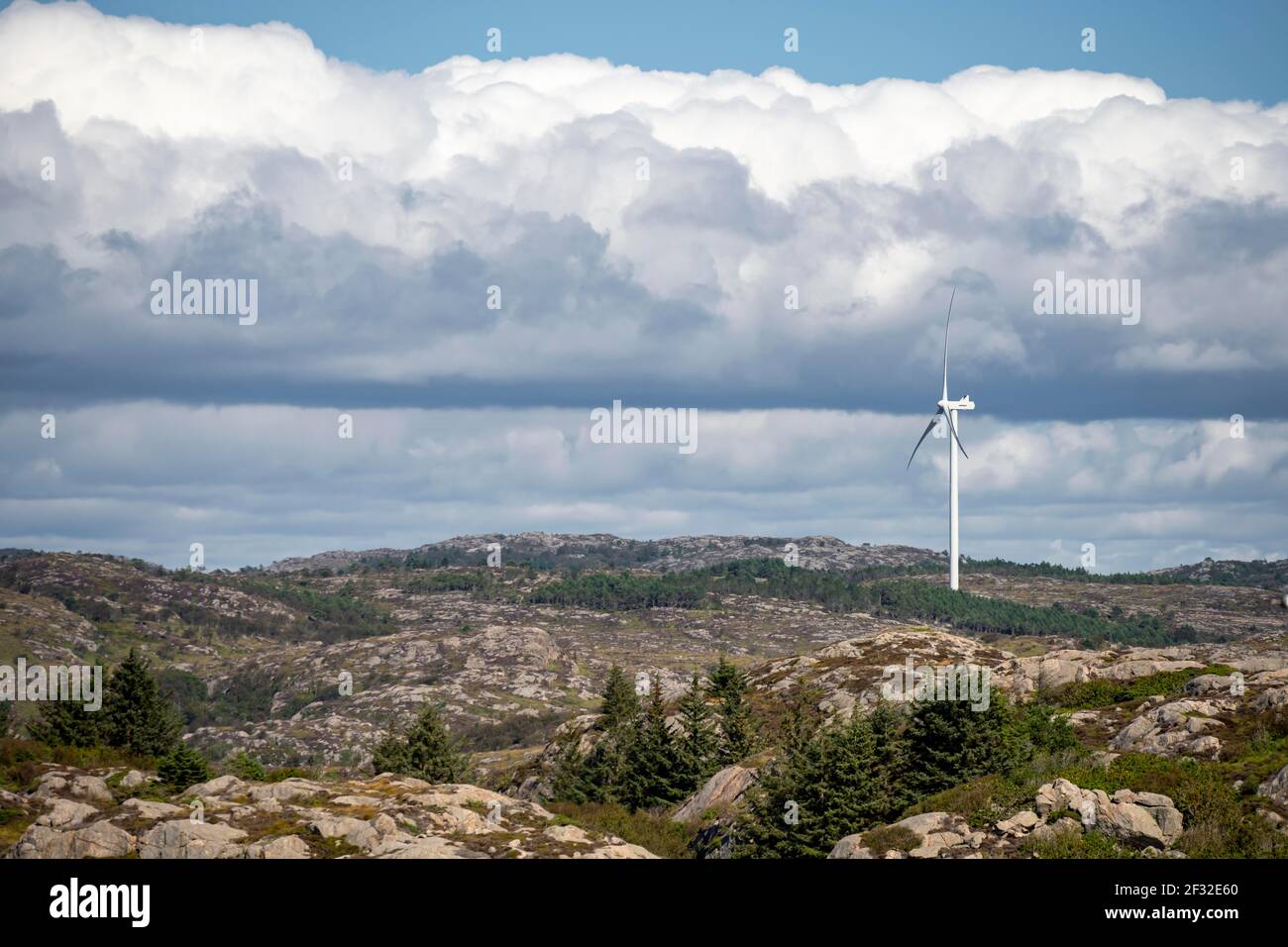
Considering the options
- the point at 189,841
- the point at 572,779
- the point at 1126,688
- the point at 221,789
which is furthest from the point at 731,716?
the point at 189,841

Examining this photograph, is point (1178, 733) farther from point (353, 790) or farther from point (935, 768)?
point (353, 790)

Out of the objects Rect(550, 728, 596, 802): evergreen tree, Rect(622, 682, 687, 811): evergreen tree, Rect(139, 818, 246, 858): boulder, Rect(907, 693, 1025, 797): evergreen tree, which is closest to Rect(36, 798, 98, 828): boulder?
Rect(139, 818, 246, 858): boulder

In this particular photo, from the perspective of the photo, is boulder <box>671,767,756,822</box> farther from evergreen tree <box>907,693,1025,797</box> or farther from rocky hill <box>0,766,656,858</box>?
evergreen tree <box>907,693,1025,797</box>

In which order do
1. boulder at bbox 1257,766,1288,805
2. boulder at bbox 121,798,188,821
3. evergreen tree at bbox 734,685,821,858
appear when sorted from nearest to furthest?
boulder at bbox 1257,766,1288,805 < evergreen tree at bbox 734,685,821,858 < boulder at bbox 121,798,188,821

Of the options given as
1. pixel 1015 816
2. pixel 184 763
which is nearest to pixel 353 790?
pixel 184 763

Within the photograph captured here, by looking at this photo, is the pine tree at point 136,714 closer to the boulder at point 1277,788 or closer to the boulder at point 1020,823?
the boulder at point 1020,823

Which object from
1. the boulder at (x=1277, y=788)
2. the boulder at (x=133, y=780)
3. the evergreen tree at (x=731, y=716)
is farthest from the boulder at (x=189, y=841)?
the boulder at (x=1277, y=788)

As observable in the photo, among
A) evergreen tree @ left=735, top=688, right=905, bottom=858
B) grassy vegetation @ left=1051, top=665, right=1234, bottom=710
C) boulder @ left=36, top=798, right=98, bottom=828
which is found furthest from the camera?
grassy vegetation @ left=1051, top=665, right=1234, bottom=710
